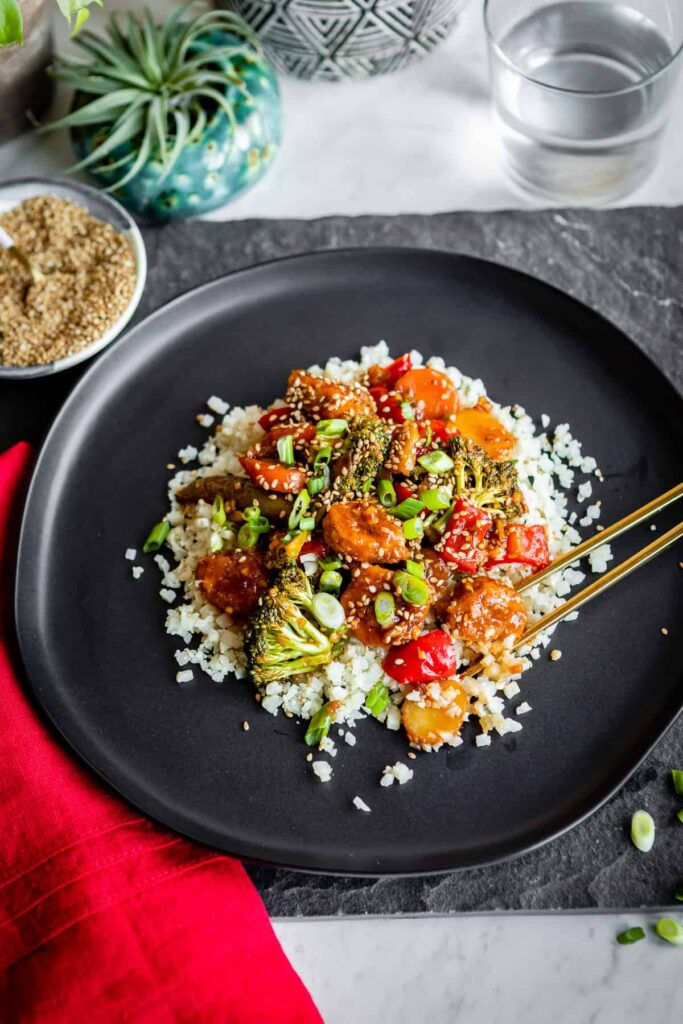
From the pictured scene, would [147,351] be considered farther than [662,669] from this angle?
Yes

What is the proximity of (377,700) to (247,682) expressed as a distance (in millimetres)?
356

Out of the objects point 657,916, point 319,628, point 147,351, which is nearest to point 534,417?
point 319,628

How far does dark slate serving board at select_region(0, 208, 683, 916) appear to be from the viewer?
2.55 metres

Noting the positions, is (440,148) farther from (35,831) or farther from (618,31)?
(35,831)

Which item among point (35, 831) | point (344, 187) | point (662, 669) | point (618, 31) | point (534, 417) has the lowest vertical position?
point (35, 831)

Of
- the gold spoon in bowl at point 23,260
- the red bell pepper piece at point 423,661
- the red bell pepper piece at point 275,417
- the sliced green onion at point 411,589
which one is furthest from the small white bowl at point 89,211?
the red bell pepper piece at point 423,661

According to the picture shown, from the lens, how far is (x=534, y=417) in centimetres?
300

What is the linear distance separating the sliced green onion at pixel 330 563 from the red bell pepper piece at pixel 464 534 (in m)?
0.26

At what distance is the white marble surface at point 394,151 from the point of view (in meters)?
3.58

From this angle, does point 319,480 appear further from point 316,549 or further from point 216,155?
point 216,155

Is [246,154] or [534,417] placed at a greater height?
[246,154]

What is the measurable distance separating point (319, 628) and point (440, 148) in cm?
205

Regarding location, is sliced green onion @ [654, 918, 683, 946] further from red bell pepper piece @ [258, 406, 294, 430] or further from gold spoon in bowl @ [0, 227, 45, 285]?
gold spoon in bowl @ [0, 227, 45, 285]

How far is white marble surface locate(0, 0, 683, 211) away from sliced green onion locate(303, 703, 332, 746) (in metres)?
1.90
